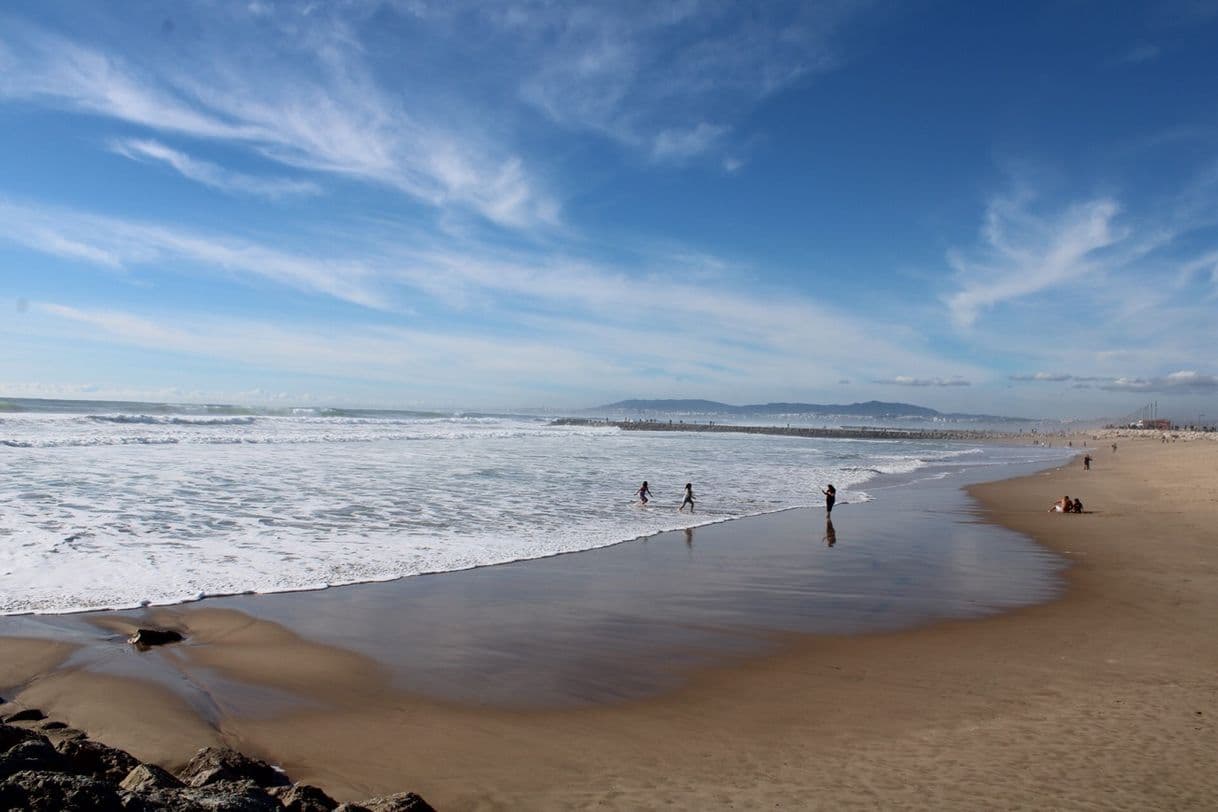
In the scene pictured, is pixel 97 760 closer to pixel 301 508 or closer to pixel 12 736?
pixel 12 736

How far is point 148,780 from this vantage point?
416cm

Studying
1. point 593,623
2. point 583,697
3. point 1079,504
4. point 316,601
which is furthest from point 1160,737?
point 1079,504

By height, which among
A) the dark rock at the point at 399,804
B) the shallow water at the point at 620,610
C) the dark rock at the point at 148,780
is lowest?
the shallow water at the point at 620,610

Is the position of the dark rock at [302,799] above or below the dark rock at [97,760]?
below

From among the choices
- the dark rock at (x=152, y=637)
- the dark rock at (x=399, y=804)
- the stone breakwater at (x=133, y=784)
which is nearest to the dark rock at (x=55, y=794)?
the stone breakwater at (x=133, y=784)

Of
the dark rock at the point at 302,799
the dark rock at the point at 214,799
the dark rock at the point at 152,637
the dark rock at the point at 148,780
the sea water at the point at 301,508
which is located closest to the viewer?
the dark rock at the point at 214,799

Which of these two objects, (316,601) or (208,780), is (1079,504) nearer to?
(316,601)

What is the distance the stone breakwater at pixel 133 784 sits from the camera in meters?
3.61

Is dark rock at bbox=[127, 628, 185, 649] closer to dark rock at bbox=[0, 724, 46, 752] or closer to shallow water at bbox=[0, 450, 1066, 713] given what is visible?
shallow water at bbox=[0, 450, 1066, 713]

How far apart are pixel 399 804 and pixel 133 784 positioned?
1.50m

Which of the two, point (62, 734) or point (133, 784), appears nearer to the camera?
point (133, 784)

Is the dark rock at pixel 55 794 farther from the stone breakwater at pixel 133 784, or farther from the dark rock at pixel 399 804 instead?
the dark rock at pixel 399 804

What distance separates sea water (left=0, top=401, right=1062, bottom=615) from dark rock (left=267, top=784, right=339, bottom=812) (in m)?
6.64

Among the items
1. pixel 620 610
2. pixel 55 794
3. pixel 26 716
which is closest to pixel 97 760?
pixel 55 794
